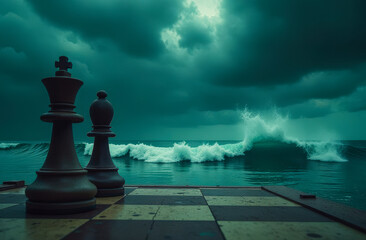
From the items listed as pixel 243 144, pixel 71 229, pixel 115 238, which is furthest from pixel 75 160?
pixel 243 144

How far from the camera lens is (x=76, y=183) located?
3148 mm

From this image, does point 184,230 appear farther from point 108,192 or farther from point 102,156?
point 102,156

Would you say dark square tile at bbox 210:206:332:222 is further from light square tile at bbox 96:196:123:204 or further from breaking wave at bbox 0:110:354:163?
breaking wave at bbox 0:110:354:163

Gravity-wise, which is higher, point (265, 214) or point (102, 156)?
point (102, 156)

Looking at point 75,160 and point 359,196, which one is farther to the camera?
point 359,196

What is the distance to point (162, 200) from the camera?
12.4ft

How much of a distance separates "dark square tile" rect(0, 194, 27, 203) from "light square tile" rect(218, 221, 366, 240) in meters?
2.87

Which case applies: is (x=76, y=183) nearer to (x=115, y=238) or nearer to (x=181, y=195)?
(x=115, y=238)

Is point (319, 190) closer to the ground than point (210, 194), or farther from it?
closer to the ground

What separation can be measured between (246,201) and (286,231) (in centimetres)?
142

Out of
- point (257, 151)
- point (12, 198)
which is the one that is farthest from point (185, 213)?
point (257, 151)

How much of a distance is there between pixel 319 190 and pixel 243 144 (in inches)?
667

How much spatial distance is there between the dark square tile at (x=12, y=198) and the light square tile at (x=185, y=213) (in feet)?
6.77

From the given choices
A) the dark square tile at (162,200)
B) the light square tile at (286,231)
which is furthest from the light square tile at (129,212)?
the light square tile at (286,231)
